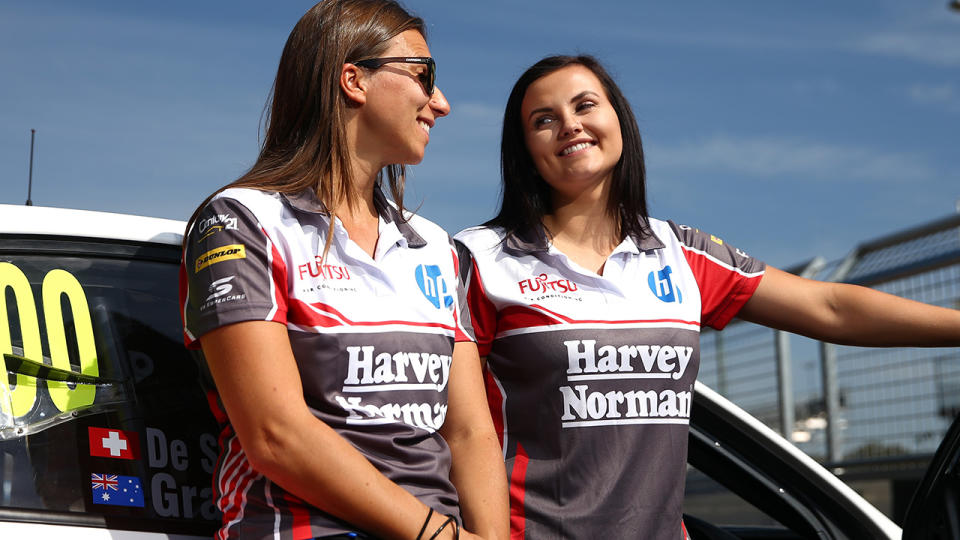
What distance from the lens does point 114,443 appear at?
83.2 inches

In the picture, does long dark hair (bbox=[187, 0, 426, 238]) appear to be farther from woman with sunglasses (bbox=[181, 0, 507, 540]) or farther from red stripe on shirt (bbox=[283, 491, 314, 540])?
red stripe on shirt (bbox=[283, 491, 314, 540])

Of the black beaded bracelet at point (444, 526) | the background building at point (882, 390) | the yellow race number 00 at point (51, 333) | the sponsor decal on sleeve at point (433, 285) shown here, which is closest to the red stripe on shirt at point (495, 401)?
the sponsor decal on sleeve at point (433, 285)

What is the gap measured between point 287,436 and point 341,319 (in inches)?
9.7

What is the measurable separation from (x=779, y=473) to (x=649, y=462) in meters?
0.69

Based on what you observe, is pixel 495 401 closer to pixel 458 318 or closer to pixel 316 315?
pixel 458 318

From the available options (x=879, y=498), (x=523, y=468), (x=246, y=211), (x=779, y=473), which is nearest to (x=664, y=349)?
(x=523, y=468)

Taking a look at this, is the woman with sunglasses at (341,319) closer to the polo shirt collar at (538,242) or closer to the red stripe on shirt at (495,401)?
the red stripe on shirt at (495,401)

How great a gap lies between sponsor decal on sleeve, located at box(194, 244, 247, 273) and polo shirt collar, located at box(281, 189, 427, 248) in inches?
7.5

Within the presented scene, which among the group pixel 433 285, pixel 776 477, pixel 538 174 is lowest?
pixel 776 477

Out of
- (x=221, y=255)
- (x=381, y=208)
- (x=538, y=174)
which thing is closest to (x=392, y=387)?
(x=221, y=255)

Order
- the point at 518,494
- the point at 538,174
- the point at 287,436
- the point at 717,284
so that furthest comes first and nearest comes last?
1. the point at 538,174
2. the point at 717,284
3. the point at 518,494
4. the point at 287,436

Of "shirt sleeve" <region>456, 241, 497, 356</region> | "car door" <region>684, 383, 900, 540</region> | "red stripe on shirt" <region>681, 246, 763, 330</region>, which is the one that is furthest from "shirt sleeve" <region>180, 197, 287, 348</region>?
"car door" <region>684, 383, 900, 540</region>

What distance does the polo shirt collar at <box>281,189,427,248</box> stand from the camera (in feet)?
6.96

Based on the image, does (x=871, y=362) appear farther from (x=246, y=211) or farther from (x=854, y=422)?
(x=246, y=211)
